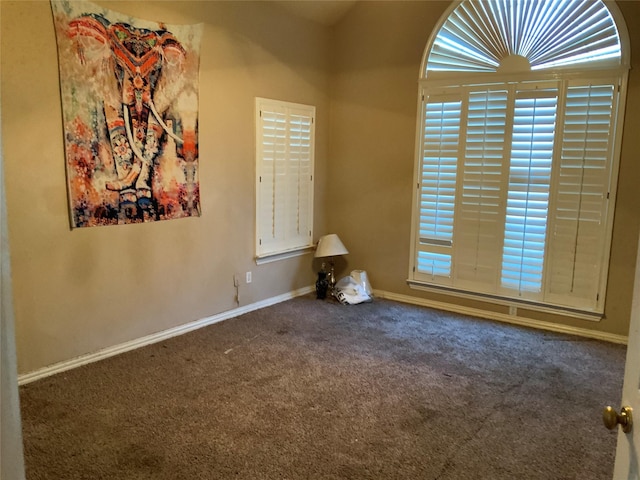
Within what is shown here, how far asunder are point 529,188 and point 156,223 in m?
2.98

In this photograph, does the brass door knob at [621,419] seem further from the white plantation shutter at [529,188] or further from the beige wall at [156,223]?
the white plantation shutter at [529,188]

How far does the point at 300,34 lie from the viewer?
484 centimetres

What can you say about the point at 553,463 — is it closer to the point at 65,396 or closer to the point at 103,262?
the point at 65,396

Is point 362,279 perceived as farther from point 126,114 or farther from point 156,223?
point 126,114

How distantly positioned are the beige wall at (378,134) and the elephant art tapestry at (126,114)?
178 centimetres

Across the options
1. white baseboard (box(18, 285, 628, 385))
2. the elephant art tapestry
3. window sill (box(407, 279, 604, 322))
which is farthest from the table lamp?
the elephant art tapestry

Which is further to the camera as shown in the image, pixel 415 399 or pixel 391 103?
pixel 391 103

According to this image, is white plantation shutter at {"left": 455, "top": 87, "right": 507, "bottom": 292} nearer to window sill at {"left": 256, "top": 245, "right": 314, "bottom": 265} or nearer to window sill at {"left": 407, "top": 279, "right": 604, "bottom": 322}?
window sill at {"left": 407, "top": 279, "right": 604, "bottom": 322}

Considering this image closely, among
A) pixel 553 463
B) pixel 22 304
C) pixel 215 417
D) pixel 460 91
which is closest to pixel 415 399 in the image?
pixel 553 463

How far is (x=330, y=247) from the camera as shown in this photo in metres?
5.10

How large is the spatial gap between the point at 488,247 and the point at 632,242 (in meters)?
1.08

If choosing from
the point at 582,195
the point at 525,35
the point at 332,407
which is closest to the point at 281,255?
the point at 332,407

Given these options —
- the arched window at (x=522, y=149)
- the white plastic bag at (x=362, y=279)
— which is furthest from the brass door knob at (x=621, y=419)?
→ the white plastic bag at (x=362, y=279)

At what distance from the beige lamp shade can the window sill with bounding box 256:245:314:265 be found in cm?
12
